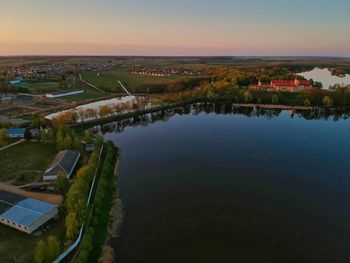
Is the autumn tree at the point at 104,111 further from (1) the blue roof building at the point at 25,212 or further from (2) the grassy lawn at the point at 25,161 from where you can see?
(1) the blue roof building at the point at 25,212

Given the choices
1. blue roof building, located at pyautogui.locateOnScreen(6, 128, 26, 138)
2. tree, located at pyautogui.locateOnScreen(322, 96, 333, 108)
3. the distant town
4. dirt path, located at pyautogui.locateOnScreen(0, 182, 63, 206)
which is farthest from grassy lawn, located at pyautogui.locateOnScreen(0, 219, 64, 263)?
tree, located at pyautogui.locateOnScreen(322, 96, 333, 108)

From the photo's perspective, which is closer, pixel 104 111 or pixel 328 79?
pixel 104 111

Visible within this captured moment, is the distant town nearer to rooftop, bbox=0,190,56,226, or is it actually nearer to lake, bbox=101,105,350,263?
rooftop, bbox=0,190,56,226

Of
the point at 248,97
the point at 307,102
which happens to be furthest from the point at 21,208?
the point at 307,102

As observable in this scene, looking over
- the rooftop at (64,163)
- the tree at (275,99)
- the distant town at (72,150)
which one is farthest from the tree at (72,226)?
the tree at (275,99)

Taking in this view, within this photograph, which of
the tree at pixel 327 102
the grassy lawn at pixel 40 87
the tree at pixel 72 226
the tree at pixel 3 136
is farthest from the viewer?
the grassy lawn at pixel 40 87

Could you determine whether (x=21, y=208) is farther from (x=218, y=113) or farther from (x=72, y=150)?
(x=218, y=113)
